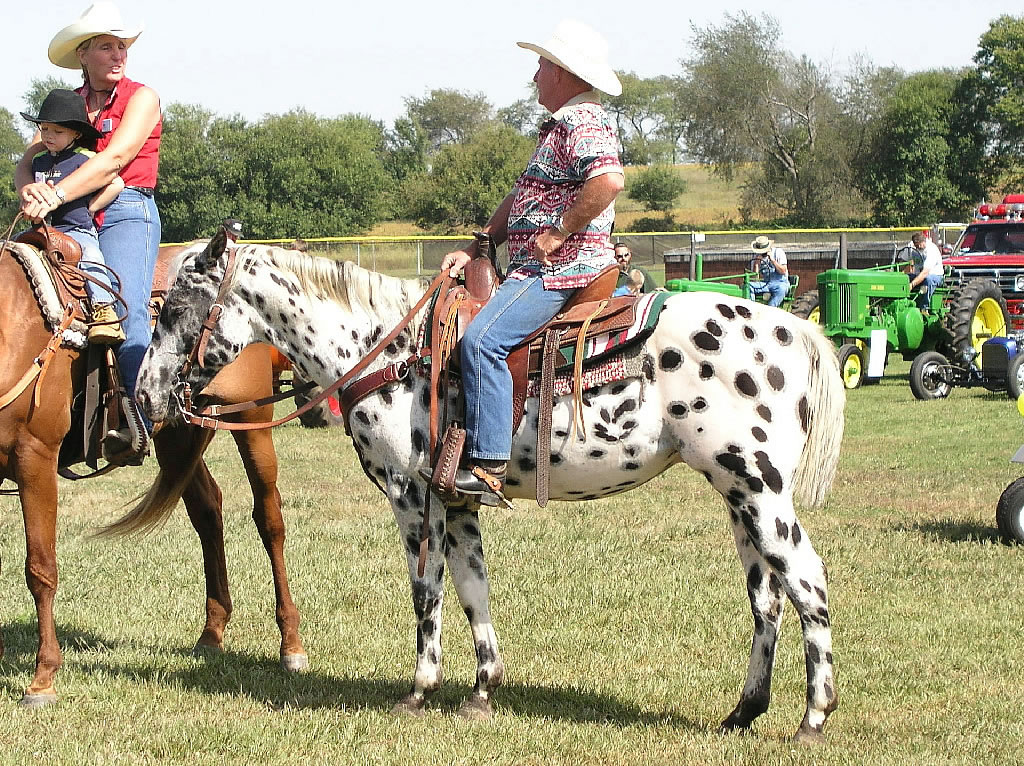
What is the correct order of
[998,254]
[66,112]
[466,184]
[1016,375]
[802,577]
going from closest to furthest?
[802,577], [66,112], [1016,375], [998,254], [466,184]

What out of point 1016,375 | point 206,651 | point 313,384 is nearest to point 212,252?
point 313,384

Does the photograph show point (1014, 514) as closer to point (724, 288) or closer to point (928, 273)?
point (928, 273)

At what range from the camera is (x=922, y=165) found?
6153 cm

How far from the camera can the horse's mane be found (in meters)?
5.35

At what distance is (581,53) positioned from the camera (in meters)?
4.85

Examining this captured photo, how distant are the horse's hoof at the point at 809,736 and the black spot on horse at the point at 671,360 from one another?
5.09ft

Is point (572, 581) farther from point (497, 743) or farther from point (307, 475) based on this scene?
point (307, 475)

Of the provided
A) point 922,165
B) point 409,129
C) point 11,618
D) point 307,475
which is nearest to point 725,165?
point 922,165

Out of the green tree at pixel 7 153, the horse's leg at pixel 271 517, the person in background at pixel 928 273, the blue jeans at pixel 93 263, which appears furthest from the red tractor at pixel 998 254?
the green tree at pixel 7 153

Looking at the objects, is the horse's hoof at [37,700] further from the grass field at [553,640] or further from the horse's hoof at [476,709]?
the horse's hoof at [476,709]

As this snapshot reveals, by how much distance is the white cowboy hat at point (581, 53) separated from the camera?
4.82 m

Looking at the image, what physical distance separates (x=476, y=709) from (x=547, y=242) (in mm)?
2064

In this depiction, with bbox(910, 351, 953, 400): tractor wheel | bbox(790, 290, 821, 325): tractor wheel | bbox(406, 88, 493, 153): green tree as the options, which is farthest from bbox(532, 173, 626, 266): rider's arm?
bbox(406, 88, 493, 153): green tree

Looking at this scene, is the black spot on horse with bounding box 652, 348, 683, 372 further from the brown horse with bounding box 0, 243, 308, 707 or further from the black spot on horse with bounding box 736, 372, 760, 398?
the brown horse with bounding box 0, 243, 308, 707
